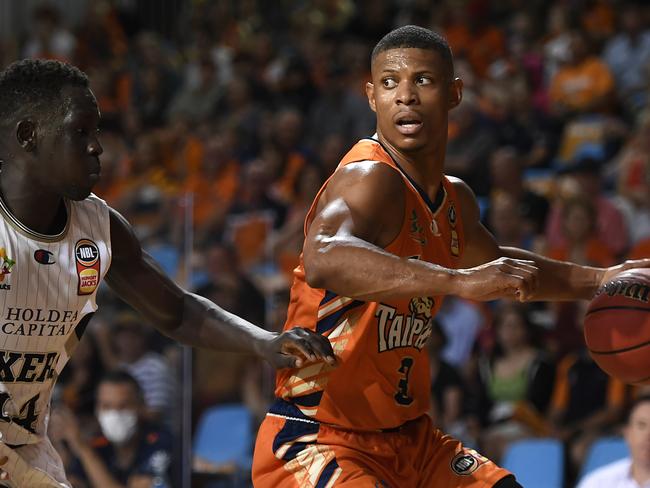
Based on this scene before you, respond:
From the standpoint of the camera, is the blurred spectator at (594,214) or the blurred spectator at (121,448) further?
the blurred spectator at (594,214)

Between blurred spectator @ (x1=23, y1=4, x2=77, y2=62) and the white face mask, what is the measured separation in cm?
812

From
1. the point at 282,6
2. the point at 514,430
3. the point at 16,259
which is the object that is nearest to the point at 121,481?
the point at 514,430

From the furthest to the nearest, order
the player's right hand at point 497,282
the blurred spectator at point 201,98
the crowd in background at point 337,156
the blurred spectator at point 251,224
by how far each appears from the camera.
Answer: the blurred spectator at point 201,98, the blurred spectator at point 251,224, the crowd in background at point 337,156, the player's right hand at point 497,282

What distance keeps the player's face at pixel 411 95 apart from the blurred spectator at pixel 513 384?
3.39 meters

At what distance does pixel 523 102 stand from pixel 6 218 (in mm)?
6597

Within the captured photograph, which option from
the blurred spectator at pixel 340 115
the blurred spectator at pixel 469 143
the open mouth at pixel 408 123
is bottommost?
the open mouth at pixel 408 123

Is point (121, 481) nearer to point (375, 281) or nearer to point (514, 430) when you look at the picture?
point (514, 430)

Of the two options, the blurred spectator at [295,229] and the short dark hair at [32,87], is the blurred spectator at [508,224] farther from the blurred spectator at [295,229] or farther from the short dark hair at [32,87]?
the short dark hair at [32,87]

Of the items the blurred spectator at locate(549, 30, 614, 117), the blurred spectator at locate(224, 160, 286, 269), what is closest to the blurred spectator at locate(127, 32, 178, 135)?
the blurred spectator at locate(224, 160, 286, 269)

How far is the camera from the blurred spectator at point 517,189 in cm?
→ 797

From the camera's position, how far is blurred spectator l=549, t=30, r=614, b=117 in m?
9.28

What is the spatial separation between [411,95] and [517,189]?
492cm

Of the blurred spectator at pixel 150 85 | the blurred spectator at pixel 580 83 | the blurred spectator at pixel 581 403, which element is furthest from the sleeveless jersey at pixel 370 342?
the blurred spectator at pixel 150 85

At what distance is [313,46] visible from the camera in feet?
37.9
